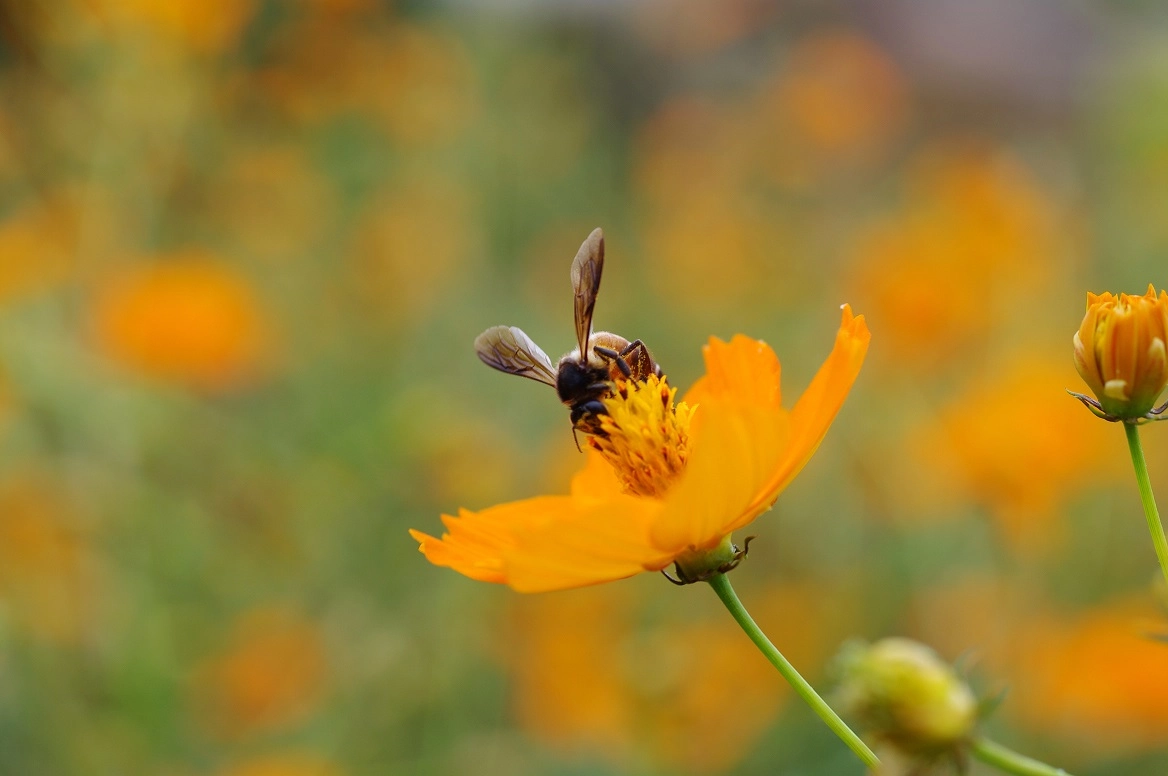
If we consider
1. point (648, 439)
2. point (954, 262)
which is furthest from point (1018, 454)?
point (648, 439)

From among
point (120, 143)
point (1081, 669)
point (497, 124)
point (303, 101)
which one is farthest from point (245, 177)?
point (1081, 669)

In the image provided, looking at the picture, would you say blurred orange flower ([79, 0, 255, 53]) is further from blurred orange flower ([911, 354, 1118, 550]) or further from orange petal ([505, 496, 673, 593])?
orange petal ([505, 496, 673, 593])

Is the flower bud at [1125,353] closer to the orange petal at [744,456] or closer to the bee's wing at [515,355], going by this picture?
the orange petal at [744,456]

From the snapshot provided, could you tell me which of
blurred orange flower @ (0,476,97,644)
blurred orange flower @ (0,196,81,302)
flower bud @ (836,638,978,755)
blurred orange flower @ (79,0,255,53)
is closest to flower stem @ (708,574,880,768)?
flower bud @ (836,638,978,755)

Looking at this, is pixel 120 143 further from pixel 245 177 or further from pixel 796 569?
pixel 796 569

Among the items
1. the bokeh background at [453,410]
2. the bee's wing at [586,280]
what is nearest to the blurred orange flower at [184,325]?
the bokeh background at [453,410]

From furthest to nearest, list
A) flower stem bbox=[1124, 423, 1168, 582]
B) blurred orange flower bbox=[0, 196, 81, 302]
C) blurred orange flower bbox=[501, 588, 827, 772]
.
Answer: blurred orange flower bbox=[0, 196, 81, 302], blurred orange flower bbox=[501, 588, 827, 772], flower stem bbox=[1124, 423, 1168, 582]
